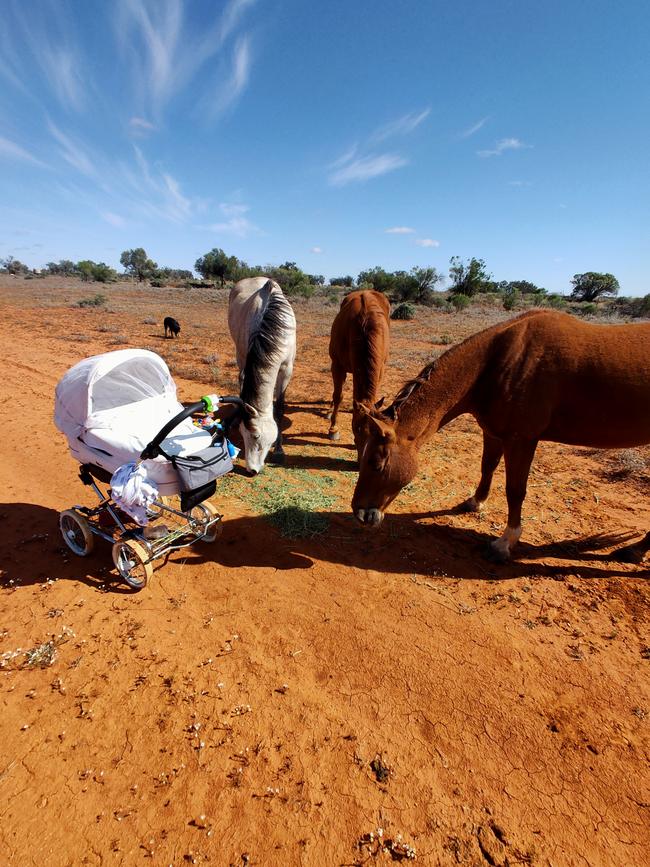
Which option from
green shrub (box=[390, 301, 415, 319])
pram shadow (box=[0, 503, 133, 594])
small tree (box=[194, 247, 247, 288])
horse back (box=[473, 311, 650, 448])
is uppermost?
small tree (box=[194, 247, 247, 288])

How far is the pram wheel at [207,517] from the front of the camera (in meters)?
→ 3.73

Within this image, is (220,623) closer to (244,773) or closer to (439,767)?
(244,773)

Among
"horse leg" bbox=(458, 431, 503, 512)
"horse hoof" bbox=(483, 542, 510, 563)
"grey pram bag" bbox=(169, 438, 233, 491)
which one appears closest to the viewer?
"grey pram bag" bbox=(169, 438, 233, 491)

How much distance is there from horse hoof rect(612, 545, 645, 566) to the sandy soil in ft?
0.47

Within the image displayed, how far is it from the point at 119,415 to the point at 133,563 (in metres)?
1.38

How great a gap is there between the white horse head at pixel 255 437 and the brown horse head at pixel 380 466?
1.26m

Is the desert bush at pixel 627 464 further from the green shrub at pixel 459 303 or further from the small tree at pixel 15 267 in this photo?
the small tree at pixel 15 267

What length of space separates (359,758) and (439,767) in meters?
0.47

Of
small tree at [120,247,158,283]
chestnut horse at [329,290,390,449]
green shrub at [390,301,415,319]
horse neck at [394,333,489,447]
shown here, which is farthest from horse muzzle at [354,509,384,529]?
small tree at [120,247,158,283]

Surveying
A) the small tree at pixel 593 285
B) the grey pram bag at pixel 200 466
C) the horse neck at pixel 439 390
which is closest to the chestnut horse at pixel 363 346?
the horse neck at pixel 439 390

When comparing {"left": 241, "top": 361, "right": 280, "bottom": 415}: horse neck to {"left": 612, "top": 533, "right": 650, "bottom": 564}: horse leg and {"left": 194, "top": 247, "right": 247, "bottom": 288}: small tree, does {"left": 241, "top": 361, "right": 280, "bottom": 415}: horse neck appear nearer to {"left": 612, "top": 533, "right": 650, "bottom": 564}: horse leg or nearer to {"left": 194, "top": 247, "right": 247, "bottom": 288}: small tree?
{"left": 612, "top": 533, "right": 650, "bottom": 564}: horse leg

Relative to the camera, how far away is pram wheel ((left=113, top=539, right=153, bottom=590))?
3.17 metres

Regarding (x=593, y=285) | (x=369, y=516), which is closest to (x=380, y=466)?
(x=369, y=516)

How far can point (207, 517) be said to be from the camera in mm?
3770
